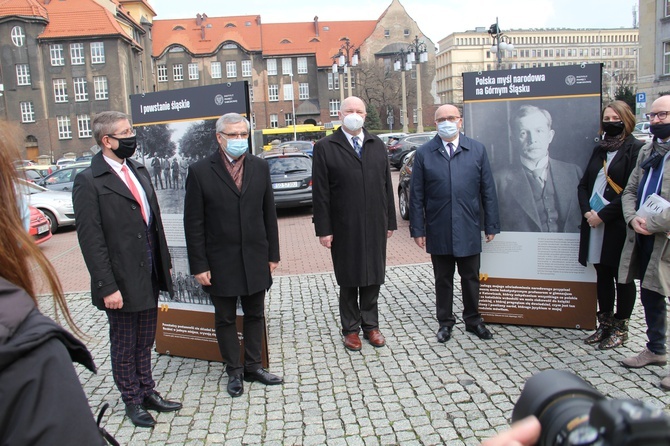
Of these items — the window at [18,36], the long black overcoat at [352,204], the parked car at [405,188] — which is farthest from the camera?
the window at [18,36]

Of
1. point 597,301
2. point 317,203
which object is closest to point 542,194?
point 597,301

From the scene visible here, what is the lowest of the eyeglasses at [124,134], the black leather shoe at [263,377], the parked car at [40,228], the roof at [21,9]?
the black leather shoe at [263,377]

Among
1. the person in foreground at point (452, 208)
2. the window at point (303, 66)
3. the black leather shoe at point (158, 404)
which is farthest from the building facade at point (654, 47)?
the black leather shoe at point (158, 404)

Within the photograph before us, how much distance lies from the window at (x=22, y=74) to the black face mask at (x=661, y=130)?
7097 cm

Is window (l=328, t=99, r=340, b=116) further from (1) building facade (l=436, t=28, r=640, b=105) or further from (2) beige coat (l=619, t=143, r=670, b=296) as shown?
(2) beige coat (l=619, t=143, r=670, b=296)

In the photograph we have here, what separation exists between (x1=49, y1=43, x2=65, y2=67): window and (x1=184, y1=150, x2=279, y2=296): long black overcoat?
225 feet

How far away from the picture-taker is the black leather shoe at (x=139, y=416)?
4180mm

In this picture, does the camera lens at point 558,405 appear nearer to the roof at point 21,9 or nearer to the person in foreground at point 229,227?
the person in foreground at point 229,227

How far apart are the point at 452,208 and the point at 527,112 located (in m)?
1.27

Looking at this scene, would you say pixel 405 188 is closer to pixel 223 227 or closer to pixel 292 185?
pixel 292 185

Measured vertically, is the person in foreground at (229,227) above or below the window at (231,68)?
below

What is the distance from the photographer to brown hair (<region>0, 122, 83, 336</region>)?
128cm

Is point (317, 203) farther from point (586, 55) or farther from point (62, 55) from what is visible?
point (586, 55)

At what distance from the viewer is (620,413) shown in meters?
0.85
